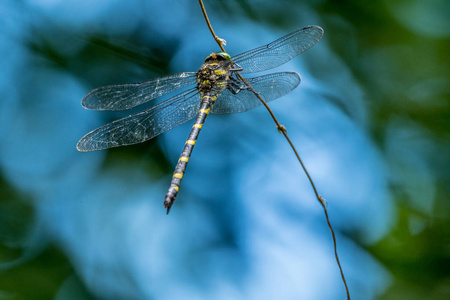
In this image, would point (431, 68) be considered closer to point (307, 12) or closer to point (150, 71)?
point (307, 12)

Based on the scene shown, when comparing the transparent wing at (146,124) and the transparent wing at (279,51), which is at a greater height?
the transparent wing at (279,51)

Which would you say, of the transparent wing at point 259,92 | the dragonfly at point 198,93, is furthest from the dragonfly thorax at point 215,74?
the transparent wing at point 259,92

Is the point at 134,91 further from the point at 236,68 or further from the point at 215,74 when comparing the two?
the point at 236,68

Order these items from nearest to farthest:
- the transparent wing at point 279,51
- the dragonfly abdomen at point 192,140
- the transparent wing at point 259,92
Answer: the dragonfly abdomen at point 192,140, the transparent wing at point 279,51, the transparent wing at point 259,92

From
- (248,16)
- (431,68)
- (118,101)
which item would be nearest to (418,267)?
(431,68)

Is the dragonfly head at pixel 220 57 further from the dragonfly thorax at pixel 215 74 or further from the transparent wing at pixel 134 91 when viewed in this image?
the transparent wing at pixel 134 91

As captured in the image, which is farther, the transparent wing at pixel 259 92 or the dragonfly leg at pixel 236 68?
the transparent wing at pixel 259 92

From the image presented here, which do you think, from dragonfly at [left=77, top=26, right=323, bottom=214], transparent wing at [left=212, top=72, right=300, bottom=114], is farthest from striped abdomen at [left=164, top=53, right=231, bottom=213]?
transparent wing at [left=212, top=72, right=300, bottom=114]

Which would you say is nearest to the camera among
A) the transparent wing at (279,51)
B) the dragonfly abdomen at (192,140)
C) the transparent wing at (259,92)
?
the dragonfly abdomen at (192,140)
